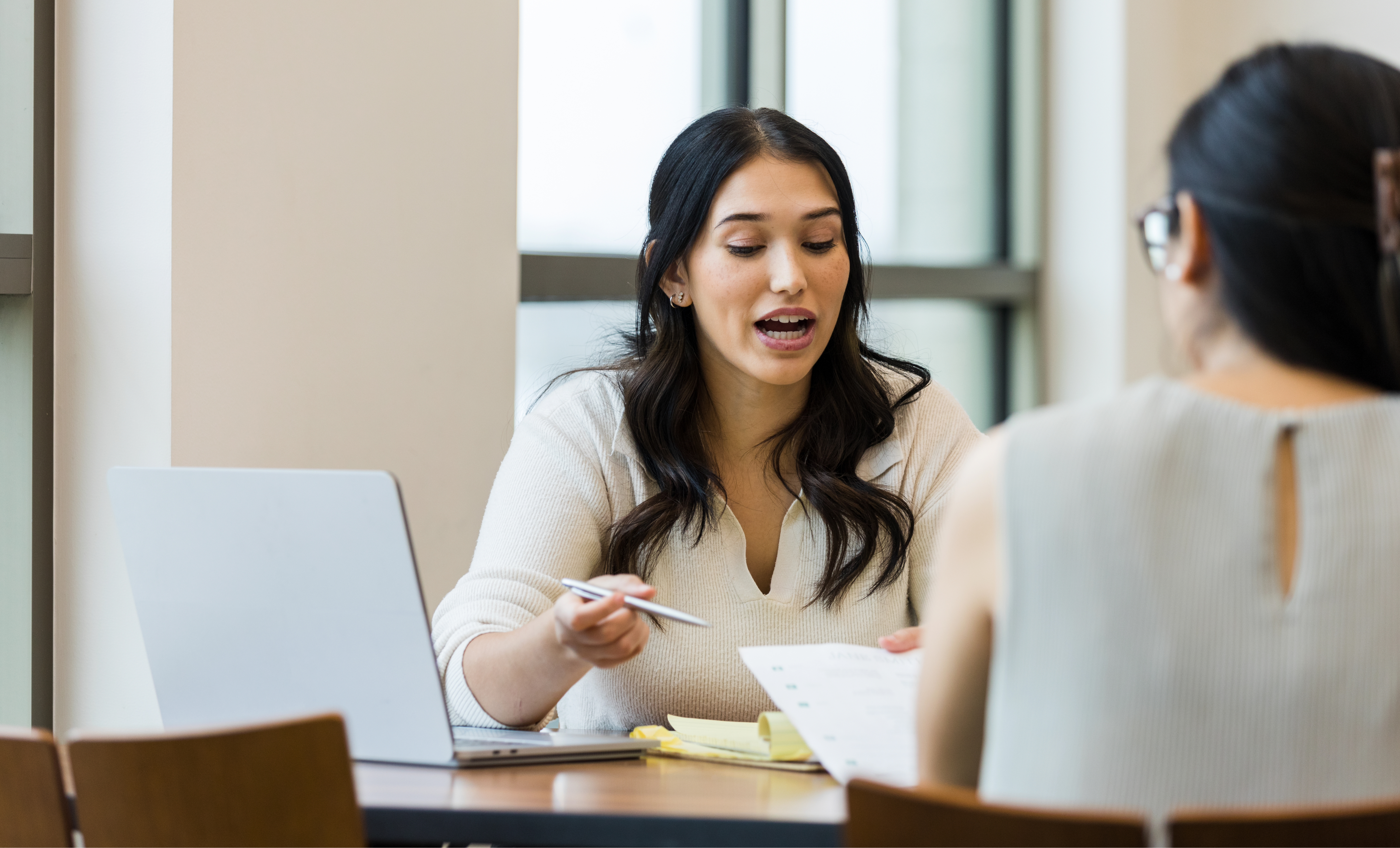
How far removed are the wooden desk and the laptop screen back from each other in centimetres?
8

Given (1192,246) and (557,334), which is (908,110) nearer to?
(557,334)

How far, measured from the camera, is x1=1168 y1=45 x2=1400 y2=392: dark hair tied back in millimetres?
962

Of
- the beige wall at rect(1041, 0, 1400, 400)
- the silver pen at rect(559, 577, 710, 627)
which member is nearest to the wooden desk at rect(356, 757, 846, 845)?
the silver pen at rect(559, 577, 710, 627)

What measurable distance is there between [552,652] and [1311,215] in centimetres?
90

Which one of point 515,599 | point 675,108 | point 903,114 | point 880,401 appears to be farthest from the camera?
point 903,114

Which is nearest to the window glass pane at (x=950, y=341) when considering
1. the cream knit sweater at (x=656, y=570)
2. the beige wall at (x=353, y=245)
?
the beige wall at (x=353, y=245)

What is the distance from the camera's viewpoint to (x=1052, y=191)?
14.1 ft

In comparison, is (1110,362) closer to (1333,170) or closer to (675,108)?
(675,108)

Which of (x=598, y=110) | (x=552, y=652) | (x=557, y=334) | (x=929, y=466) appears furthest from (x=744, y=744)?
(x=598, y=110)

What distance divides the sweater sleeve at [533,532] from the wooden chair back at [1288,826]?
0.93 metres

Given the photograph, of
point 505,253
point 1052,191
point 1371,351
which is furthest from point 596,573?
point 1052,191

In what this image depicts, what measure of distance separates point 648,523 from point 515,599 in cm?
23

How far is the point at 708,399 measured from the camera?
6.73 feet

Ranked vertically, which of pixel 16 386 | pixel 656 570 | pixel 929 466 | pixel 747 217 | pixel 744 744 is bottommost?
pixel 744 744
